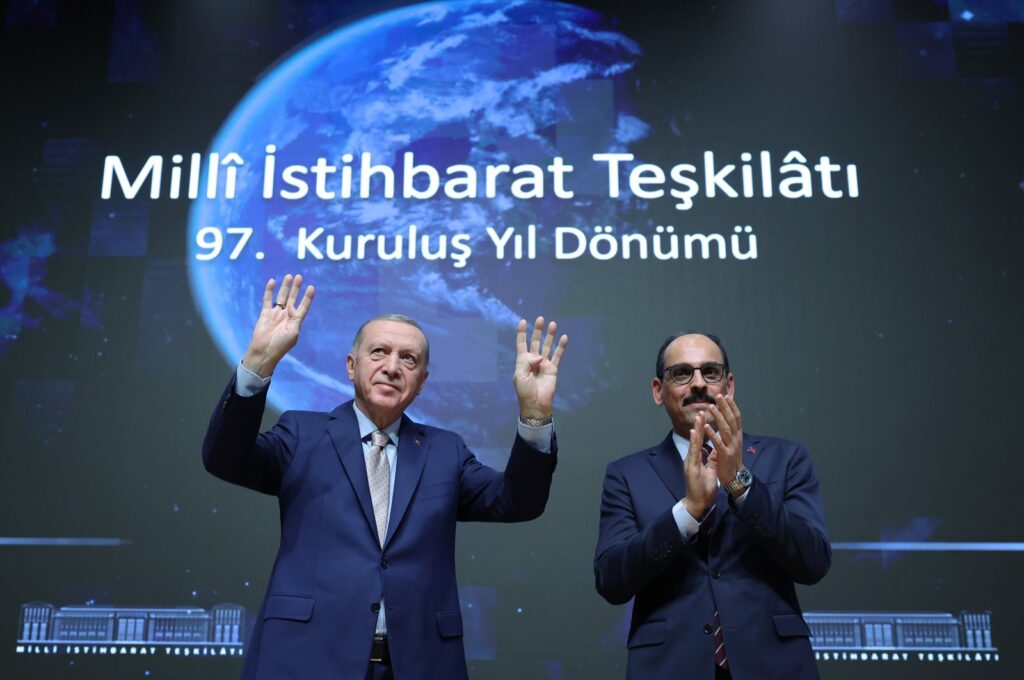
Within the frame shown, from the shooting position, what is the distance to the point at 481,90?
4.41 m

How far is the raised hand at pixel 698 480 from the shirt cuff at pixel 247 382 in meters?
1.04

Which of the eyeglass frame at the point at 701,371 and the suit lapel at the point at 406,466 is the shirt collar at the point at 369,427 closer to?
the suit lapel at the point at 406,466

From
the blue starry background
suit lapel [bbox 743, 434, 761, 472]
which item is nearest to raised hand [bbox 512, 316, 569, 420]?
suit lapel [bbox 743, 434, 761, 472]

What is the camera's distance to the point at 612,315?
4109mm

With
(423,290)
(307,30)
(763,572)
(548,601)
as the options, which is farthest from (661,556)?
(307,30)

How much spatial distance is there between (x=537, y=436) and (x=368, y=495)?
45 cm

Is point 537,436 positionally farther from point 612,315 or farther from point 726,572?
point 612,315

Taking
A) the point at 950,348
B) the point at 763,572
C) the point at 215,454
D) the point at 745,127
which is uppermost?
the point at 745,127

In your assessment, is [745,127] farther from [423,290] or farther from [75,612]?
[75,612]

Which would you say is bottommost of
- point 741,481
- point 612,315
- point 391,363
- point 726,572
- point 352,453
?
point 726,572

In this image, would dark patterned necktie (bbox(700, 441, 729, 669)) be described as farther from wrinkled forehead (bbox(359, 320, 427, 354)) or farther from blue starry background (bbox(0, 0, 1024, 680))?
blue starry background (bbox(0, 0, 1024, 680))

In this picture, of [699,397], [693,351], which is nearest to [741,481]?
[699,397]

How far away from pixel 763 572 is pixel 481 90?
2.74 m

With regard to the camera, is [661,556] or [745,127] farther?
[745,127]
